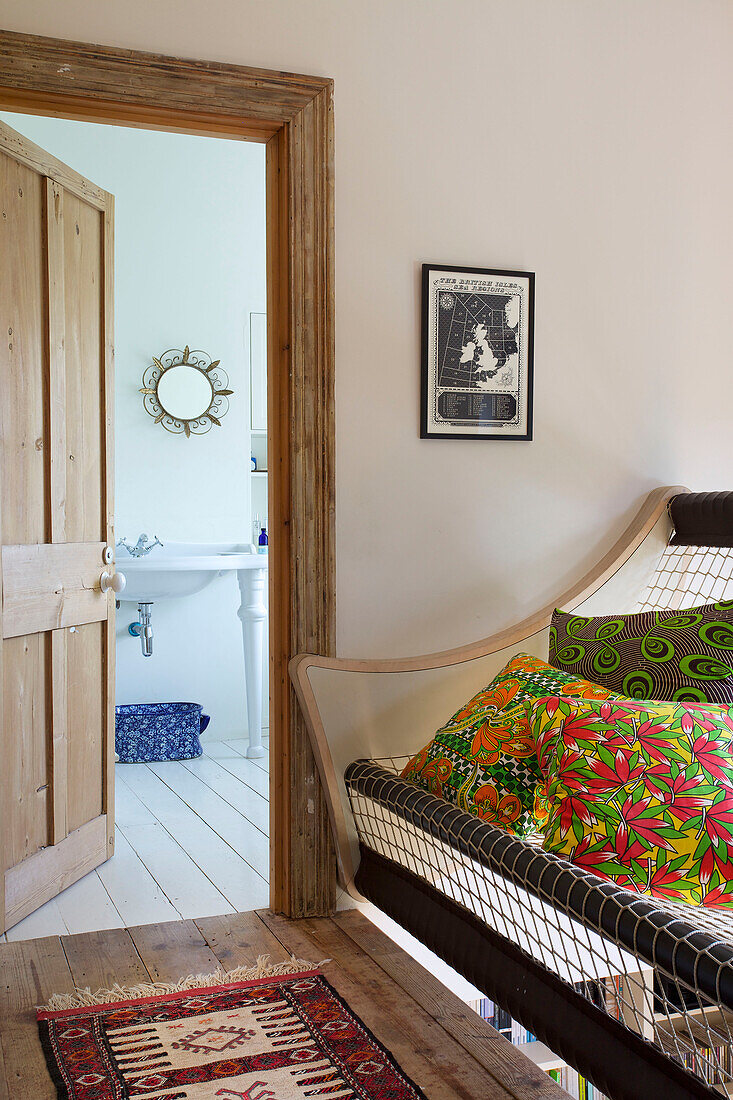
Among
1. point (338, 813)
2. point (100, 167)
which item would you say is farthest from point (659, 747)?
point (100, 167)

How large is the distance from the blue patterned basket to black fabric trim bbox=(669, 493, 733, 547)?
247 cm

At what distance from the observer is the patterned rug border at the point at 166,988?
80.0 inches

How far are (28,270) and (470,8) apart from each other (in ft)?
4.51

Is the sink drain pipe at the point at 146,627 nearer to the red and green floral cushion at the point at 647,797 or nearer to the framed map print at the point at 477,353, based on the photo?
the framed map print at the point at 477,353

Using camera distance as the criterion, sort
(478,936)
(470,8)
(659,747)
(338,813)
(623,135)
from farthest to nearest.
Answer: (623,135) → (470,8) → (338,813) → (478,936) → (659,747)

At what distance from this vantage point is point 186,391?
186 inches

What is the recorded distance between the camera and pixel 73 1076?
69.3 inches

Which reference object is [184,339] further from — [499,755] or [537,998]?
[537,998]

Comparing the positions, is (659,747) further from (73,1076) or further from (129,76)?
(129,76)

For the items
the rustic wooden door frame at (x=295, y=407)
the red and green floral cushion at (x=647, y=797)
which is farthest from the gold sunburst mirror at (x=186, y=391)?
the red and green floral cushion at (x=647, y=797)

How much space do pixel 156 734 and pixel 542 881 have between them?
3.09 meters

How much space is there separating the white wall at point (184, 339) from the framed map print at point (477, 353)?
232cm

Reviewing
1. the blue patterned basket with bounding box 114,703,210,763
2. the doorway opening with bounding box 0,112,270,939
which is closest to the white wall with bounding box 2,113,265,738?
the doorway opening with bounding box 0,112,270,939

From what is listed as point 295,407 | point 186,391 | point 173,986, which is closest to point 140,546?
point 186,391
